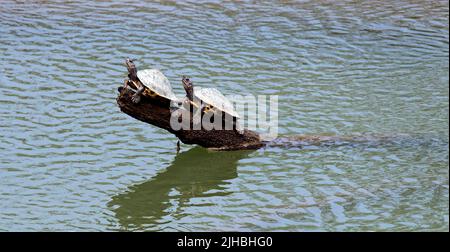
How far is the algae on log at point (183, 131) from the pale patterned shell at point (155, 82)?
126 millimetres

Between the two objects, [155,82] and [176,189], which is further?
[176,189]

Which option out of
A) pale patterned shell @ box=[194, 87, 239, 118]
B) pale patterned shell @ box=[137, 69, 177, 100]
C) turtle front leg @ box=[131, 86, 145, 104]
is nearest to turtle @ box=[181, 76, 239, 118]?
pale patterned shell @ box=[194, 87, 239, 118]

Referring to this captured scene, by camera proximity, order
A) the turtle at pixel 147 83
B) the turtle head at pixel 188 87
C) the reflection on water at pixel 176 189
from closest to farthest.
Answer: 1. the reflection on water at pixel 176 189
2. the turtle at pixel 147 83
3. the turtle head at pixel 188 87

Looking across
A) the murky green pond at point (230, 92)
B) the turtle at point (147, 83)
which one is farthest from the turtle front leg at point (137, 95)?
the murky green pond at point (230, 92)

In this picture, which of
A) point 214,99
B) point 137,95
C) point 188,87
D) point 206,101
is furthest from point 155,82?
point 214,99

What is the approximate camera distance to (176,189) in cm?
1045

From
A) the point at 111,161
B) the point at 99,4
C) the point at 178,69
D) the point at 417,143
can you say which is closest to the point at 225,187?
the point at 111,161

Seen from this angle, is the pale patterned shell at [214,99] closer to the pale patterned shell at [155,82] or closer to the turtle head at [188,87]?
the turtle head at [188,87]

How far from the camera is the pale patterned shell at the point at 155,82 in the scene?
1021 cm

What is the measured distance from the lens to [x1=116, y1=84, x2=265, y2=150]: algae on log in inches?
411

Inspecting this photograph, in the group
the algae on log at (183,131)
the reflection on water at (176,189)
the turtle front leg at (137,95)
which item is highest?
the turtle front leg at (137,95)

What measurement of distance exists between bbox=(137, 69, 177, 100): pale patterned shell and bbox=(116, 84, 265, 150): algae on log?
126mm

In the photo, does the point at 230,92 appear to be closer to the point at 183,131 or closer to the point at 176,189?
the point at 183,131

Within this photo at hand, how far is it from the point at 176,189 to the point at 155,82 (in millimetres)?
1223
